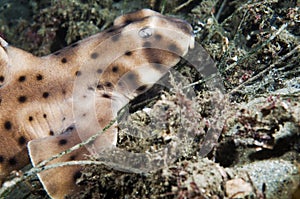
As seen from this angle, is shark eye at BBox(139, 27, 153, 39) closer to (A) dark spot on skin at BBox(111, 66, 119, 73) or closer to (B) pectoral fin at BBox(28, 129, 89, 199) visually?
(A) dark spot on skin at BBox(111, 66, 119, 73)

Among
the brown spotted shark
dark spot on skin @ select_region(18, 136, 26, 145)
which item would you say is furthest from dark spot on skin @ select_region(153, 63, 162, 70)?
dark spot on skin @ select_region(18, 136, 26, 145)

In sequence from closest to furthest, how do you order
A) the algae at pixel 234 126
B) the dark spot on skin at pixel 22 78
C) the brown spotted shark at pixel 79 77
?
the algae at pixel 234 126 < the brown spotted shark at pixel 79 77 < the dark spot on skin at pixel 22 78

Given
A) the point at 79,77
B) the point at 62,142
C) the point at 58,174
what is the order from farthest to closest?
the point at 79,77 < the point at 62,142 < the point at 58,174

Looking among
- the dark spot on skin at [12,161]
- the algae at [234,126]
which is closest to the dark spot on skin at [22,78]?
the dark spot on skin at [12,161]

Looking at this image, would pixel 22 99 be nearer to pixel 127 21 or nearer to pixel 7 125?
pixel 7 125

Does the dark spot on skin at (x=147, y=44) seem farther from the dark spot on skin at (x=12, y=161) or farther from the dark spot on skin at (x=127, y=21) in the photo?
the dark spot on skin at (x=12, y=161)

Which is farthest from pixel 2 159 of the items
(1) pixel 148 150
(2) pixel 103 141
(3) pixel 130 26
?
(3) pixel 130 26

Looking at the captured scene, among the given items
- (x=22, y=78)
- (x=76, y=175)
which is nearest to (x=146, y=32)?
(x=22, y=78)

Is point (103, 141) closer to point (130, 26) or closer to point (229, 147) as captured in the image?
point (229, 147)
